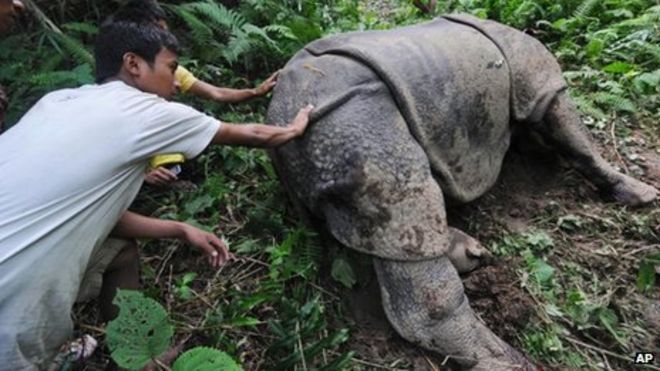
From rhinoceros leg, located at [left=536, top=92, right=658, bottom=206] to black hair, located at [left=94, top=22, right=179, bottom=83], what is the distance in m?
2.31

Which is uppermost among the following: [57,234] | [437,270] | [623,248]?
[57,234]

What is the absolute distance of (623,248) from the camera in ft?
11.8

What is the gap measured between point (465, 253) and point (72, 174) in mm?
2063

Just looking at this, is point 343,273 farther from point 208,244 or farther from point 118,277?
point 118,277

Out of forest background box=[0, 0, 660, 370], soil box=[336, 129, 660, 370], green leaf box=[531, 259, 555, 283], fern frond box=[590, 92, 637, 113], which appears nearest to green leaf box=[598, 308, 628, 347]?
forest background box=[0, 0, 660, 370]

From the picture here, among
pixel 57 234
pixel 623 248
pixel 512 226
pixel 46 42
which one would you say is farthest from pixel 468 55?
pixel 46 42

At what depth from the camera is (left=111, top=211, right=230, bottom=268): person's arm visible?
264 centimetres

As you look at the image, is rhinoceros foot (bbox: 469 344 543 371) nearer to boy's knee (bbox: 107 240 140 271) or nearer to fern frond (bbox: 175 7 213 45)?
boy's knee (bbox: 107 240 140 271)

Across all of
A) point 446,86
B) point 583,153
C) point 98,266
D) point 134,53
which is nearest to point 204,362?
point 98,266

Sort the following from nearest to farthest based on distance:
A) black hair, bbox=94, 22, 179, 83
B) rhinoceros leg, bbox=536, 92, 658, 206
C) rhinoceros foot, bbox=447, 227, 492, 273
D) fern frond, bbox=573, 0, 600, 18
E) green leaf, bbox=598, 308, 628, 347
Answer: black hair, bbox=94, 22, 179, 83 < green leaf, bbox=598, 308, 628, 347 < rhinoceros foot, bbox=447, 227, 492, 273 < rhinoceros leg, bbox=536, 92, 658, 206 < fern frond, bbox=573, 0, 600, 18

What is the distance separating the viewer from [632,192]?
150 inches

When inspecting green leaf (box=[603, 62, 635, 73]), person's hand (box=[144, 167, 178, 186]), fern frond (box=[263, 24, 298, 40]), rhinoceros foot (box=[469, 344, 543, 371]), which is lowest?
rhinoceros foot (box=[469, 344, 543, 371])

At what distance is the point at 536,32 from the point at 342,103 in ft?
11.2

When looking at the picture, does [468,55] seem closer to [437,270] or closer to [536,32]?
[437,270]
